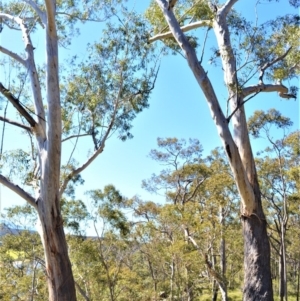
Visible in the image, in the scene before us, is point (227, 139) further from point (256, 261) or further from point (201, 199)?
point (201, 199)

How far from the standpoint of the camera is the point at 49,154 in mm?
4363

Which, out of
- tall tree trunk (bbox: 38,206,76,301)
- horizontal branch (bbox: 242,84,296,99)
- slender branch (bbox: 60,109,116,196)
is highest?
horizontal branch (bbox: 242,84,296,99)

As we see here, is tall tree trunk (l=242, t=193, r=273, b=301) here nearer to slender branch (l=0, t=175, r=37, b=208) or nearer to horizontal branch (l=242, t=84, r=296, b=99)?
horizontal branch (l=242, t=84, r=296, b=99)

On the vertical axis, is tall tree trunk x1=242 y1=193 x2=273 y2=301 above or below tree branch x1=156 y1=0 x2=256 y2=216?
below

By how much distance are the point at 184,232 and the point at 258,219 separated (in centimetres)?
774

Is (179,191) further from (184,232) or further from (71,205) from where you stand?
(71,205)

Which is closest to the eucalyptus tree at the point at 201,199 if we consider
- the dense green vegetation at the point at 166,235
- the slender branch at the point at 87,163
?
the dense green vegetation at the point at 166,235

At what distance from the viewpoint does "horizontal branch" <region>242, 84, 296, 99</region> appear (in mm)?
4843

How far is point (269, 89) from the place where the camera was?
5.03m

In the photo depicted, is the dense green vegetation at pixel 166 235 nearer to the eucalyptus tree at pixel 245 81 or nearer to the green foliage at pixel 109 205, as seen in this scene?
the green foliage at pixel 109 205

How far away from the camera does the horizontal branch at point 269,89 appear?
15.9 feet

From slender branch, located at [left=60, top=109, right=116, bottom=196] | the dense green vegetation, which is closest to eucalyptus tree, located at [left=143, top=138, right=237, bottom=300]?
the dense green vegetation

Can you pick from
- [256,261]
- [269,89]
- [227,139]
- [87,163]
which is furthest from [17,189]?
[269,89]

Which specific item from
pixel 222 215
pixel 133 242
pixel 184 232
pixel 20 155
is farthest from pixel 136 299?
pixel 20 155
